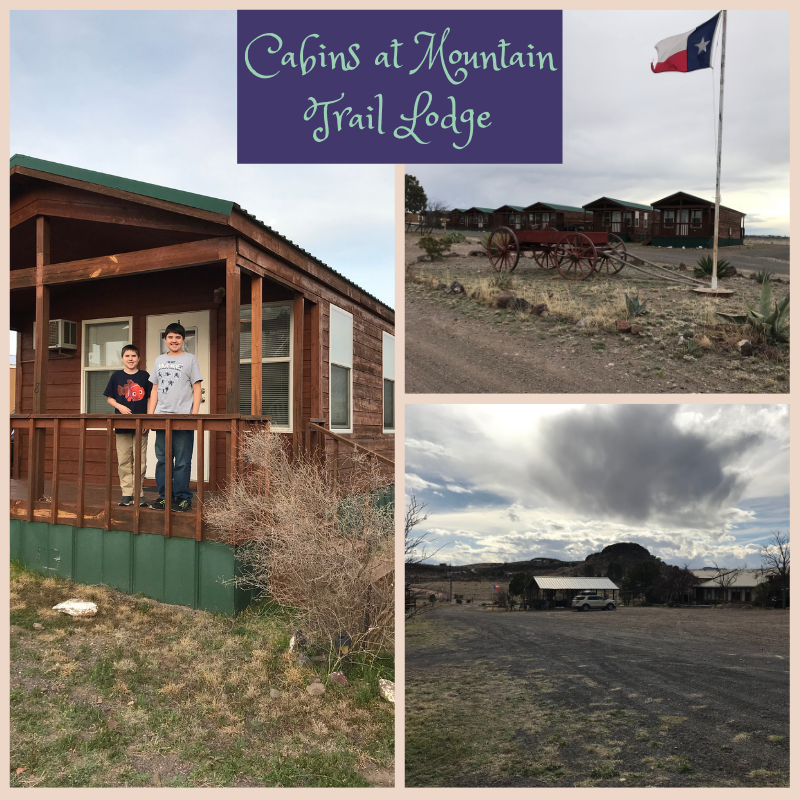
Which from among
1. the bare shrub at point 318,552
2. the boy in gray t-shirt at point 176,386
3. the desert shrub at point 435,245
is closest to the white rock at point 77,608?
the boy in gray t-shirt at point 176,386

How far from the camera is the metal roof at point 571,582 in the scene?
3.06 meters

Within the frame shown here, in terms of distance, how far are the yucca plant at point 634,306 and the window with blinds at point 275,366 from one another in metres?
4.37

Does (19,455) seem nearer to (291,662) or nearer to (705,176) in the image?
(291,662)

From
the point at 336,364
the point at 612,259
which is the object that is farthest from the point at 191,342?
the point at 612,259

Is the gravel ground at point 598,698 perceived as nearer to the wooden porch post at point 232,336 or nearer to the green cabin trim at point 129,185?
the wooden porch post at point 232,336

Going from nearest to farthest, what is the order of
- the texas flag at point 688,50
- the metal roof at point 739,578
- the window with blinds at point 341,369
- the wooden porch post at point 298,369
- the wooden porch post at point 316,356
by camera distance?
the texas flag at point 688,50 < the metal roof at point 739,578 < the wooden porch post at point 298,369 < the wooden porch post at point 316,356 < the window with blinds at point 341,369

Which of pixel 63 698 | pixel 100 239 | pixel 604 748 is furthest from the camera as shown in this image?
pixel 100 239

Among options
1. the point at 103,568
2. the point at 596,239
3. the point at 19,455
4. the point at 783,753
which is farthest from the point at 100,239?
the point at 783,753

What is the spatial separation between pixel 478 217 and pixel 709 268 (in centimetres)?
164

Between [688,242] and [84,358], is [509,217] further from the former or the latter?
[84,358]

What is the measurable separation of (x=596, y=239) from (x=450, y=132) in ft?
6.66

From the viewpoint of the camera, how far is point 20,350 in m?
9.27

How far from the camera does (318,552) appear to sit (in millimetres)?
4059

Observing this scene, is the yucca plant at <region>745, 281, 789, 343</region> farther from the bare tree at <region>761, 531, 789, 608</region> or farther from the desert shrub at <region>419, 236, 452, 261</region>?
the desert shrub at <region>419, 236, 452, 261</region>
